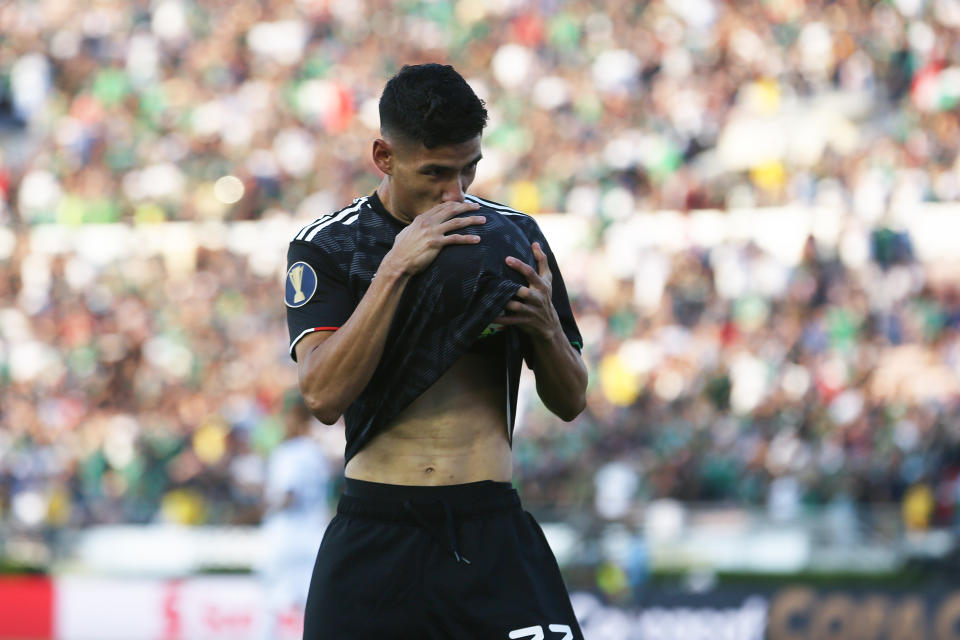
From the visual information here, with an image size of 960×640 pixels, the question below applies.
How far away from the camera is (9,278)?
674 inches

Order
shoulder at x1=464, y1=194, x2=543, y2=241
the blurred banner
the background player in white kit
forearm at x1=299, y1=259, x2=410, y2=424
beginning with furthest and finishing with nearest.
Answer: the blurred banner, the background player in white kit, shoulder at x1=464, y1=194, x2=543, y2=241, forearm at x1=299, y1=259, x2=410, y2=424

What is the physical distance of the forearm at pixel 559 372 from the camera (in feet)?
10.4

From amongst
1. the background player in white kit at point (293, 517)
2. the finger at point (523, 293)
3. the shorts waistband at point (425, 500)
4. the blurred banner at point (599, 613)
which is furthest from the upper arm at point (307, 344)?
the blurred banner at point (599, 613)

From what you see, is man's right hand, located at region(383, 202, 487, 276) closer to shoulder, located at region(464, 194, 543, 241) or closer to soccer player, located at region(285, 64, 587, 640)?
soccer player, located at region(285, 64, 587, 640)

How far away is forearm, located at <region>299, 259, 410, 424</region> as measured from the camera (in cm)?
302

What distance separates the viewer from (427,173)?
3141 mm

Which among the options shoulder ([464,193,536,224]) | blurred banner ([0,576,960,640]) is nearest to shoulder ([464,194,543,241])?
shoulder ([464,193,536,224])

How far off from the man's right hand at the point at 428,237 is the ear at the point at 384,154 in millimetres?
154

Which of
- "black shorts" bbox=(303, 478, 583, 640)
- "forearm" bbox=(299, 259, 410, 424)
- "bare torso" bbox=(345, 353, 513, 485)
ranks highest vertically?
"forearm" bbox=(299, 259, 410, 424)

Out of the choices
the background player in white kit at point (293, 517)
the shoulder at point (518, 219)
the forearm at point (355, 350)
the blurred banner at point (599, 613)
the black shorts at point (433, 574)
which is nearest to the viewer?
the forearm at point (355, 350)

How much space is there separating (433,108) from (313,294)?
503mm

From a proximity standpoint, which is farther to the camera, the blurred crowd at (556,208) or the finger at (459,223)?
the blurred crowd at (556,208)

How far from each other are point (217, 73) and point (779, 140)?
7407mm

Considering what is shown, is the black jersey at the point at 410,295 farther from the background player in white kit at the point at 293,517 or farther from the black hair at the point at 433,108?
the background player in white kit at the point at 293,517
